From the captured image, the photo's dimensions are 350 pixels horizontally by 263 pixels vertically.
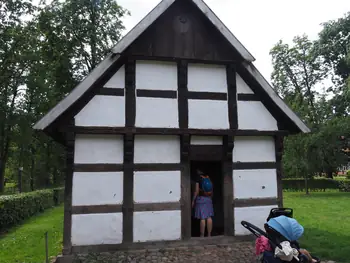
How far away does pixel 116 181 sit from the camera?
7875mm

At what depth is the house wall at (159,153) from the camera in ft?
25.4

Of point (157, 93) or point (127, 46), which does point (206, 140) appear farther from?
point (127, 46)

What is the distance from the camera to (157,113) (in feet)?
27.1

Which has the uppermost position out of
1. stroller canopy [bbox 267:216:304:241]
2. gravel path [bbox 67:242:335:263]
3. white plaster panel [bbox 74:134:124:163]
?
white plaster panel [bbox 74:134:124:163]

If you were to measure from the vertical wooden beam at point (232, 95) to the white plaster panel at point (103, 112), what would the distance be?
8.97 ft

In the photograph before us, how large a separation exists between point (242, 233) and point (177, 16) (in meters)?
5.68

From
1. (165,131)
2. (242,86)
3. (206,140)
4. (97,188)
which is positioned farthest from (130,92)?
(242,86)

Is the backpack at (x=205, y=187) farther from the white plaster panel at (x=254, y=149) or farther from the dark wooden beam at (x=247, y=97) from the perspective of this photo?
the dark wooden beam at (x=247, y=97)

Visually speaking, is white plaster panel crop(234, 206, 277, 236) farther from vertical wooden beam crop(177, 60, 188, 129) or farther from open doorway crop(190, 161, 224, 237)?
vertical wooden beam crop(177, 60, 188, 129)

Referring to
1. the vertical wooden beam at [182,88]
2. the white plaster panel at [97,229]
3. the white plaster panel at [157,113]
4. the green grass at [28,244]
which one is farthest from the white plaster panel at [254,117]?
the green grass at [28,244]

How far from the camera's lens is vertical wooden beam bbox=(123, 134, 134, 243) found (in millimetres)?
7800

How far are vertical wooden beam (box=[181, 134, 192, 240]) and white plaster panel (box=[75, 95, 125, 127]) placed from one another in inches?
62.3

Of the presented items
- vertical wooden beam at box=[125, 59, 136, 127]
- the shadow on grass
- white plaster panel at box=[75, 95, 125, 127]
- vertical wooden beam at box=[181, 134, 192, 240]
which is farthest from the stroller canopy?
white plaster panel at box=[75, 95, 125, 127]

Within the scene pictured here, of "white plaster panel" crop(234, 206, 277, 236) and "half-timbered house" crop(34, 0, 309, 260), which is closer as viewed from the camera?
"half-timbered house" crop(34, 0, 309, 260)
